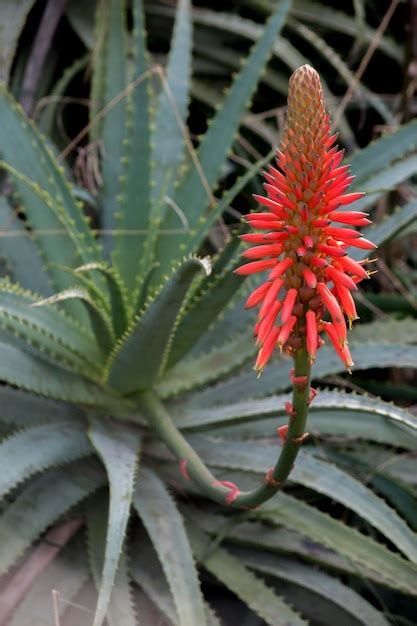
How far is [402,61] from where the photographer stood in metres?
2.25

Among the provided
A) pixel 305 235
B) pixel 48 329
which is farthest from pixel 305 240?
pixel 48 329

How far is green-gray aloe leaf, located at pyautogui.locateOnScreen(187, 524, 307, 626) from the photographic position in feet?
4.33

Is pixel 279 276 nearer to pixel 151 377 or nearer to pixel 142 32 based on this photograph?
pixel 151 377

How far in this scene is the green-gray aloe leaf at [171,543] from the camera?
1231 mm

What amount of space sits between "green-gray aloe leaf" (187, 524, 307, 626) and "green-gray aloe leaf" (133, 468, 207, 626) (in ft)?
0.30

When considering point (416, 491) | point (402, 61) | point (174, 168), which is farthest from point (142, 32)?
point (416, 491)

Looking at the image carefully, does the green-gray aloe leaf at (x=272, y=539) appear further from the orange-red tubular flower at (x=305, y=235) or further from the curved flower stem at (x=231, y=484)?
the orange-red tubular flower at (x=305, y=235)

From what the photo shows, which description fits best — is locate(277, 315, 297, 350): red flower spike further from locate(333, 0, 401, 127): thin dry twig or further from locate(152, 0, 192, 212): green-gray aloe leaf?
locate(333, 0, 401, 127): thin dry twig

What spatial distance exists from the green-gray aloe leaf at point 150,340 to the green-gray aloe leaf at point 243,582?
0.25 m

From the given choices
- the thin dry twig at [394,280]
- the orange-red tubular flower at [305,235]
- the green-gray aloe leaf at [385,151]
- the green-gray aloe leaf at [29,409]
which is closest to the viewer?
the orange-red tubular flower at [305,235]

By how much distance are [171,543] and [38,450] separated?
233 millimetres

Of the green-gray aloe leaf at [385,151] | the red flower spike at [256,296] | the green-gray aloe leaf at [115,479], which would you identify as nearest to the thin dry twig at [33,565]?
the green-gray aloe leaf at [115,479]

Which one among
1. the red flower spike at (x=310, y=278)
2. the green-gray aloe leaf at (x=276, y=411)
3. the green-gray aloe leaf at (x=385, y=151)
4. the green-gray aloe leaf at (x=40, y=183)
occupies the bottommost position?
the red flower spike at (x=310, y=278)

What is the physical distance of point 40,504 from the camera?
1.36m
